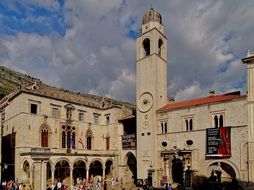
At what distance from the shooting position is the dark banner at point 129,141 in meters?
45.3

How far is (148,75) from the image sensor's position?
4394cm

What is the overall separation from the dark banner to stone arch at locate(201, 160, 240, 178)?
1121 centimetres

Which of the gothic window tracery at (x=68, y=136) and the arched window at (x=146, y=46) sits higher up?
the arched window at (x=146, y=46)

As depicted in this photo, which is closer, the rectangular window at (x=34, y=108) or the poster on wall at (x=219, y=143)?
the poster on wall at (x=219, y=143)

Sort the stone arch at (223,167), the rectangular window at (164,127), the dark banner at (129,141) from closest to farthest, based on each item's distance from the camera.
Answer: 1. the stone arch at (223,167)
2. the rectangular window at (164,127)
3. the dark banner at (129,141)

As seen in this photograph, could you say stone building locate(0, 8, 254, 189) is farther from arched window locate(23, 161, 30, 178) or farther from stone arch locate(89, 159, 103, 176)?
stone arch locate(89, 159, 103, 176)

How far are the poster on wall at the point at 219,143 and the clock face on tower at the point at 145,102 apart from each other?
370 inches

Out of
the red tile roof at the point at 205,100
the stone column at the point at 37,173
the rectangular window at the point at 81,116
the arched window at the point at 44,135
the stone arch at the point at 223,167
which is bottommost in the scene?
the stone arch at the point at 223,167

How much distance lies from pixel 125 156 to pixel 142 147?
4.90 meters

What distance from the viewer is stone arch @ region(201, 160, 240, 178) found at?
35.1 m

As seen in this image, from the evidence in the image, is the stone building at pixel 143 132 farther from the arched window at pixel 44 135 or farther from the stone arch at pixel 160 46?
the arched window at pixel 44 135

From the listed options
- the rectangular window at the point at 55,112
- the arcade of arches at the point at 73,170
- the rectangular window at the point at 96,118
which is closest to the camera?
the arcade of arches at the point at 73,170

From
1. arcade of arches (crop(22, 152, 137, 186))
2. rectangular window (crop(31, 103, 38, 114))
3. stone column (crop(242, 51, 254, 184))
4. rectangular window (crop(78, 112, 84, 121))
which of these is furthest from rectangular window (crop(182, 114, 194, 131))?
rectangular window (crop(31, 103, 38, 114))

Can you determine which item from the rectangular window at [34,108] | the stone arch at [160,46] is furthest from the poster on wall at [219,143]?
the rectangular window at [34,108]
